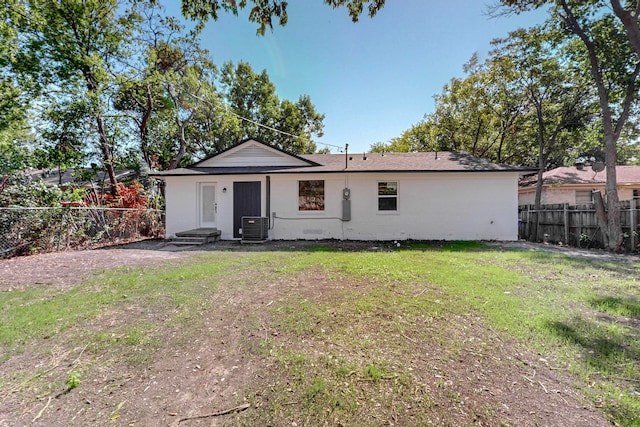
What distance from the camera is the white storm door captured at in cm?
1032

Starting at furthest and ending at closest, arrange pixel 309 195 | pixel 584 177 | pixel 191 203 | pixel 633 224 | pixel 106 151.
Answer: pixel 584 177 → pixel 106 151 → pixel 191 203 → pixel 309 195 → pixel 633 224

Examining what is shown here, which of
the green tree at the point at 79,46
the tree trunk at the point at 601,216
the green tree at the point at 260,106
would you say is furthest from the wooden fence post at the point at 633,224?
the green tree at the point at 79,46

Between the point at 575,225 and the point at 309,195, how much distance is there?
32.3ft

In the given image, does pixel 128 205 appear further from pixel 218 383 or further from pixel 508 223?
pixel 508 223

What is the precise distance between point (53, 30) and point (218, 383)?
17575 mm

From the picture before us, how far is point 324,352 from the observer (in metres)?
2.53

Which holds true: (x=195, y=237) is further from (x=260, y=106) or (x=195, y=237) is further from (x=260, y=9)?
(x=260, y=106)

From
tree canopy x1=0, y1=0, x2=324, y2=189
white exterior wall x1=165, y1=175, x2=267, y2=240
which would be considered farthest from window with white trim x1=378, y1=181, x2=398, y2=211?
tree canopy x1=0, y1=0, x2=324, y2=189

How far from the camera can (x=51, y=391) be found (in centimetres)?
210

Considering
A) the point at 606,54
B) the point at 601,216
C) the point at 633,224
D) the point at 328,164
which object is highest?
the point at 606,54

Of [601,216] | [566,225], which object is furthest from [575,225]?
[601,216]

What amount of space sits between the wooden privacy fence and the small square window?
9.28m

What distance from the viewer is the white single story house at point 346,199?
9.55m

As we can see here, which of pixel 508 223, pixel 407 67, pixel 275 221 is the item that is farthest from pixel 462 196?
pixel 275 221
